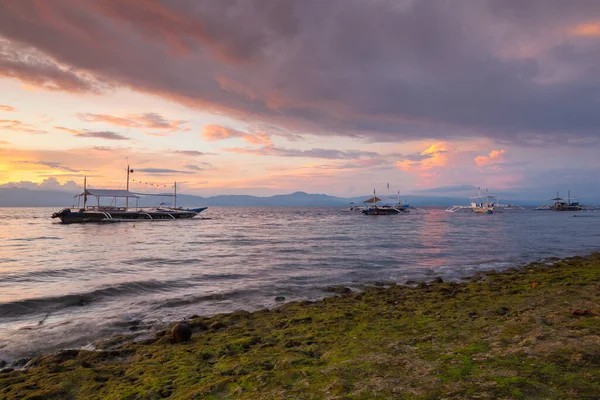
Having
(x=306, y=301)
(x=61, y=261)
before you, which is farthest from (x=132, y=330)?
(x=61, y=261)

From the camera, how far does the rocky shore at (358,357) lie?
509 centimetres

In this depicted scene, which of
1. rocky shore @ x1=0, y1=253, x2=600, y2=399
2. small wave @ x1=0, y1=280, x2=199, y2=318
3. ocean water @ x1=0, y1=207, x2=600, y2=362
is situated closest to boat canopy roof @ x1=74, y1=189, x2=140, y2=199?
ocean water @ x1=0, y1=207, x2=600, y2=362

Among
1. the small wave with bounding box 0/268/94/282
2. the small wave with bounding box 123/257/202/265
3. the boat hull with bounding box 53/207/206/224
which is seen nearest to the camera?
the small wave with bounding box 0/268/94/282

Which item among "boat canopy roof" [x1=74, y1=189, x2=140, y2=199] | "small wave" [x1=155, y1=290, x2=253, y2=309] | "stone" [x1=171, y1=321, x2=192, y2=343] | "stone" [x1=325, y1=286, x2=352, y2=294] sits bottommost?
"small wave" [x1=155, y1=290, x2=253, y2=309]

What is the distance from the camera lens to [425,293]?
546 inches

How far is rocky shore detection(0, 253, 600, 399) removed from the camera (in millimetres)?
5094

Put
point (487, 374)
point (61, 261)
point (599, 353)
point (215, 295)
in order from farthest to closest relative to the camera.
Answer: point (61, 261) < point (215, 295) < point (599, 353) < point (487, 374)

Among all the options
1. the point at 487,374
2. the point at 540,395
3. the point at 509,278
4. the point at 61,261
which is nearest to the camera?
the point at 540,395

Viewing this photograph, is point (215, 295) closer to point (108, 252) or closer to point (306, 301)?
point (306, 301)

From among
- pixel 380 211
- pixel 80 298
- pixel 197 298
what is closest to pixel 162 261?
pixel 80 298

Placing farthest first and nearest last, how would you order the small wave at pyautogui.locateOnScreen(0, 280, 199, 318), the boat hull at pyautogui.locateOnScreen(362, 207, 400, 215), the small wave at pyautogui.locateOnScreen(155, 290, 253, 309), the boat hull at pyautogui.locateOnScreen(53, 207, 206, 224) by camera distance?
the boat hull at pyautogui.locateOnScreen(362, 207, 400, 215) < the boat hull at pyautogui.locateOnScreen(53, 207, 206, 224) < the small wave at pyautogui.locateOnScreen(155, 290, 253, 309) < the small wave at pyautogui.locateOnScreen(0, 280, 199, 318)

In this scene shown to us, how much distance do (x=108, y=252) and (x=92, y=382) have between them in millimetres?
29560

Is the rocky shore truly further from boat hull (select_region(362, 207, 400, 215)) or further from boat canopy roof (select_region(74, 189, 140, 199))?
boat hull (select_region(362, 207, 400, 215))

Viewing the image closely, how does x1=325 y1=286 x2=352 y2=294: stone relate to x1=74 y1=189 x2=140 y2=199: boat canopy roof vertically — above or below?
below
